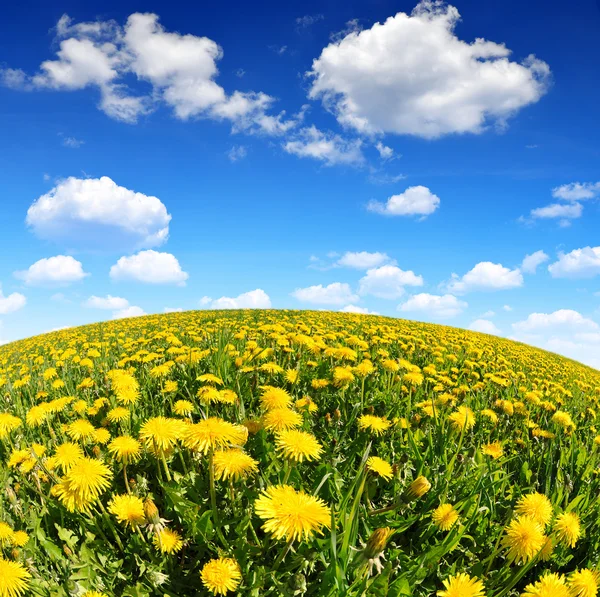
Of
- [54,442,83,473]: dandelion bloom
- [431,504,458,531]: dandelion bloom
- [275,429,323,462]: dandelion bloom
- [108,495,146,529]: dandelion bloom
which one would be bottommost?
[431,504,458,531]: dandelion bloom

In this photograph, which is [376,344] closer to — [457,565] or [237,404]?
[237,404]

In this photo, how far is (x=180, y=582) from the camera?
7.00 feet

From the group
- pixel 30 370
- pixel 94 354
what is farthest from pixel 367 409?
pixel 30 370

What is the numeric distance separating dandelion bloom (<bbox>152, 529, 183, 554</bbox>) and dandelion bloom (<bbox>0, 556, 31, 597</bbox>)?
0.57 meters

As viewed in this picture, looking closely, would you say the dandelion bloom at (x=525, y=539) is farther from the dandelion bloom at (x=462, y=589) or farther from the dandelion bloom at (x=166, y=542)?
the dandelion bloom at (x=166, y=542)

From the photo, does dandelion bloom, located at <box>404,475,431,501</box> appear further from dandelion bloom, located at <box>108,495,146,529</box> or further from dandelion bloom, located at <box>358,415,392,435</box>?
dandelion bloom, located at <box>108,495,146,529</box>

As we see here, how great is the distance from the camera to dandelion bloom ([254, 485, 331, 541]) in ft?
5.31

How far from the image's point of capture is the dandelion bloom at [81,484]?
2064mm

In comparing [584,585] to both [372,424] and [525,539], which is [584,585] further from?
[372,424]

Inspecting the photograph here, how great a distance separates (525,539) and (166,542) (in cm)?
180

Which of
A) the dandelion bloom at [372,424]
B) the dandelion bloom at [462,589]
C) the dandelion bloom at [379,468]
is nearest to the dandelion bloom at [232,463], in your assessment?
the dandelion bloom at [379,468]

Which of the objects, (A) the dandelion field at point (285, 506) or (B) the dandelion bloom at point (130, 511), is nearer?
(A) the dandelion field at point (285, 506)

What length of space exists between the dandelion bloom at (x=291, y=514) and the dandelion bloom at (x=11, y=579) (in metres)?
1.19

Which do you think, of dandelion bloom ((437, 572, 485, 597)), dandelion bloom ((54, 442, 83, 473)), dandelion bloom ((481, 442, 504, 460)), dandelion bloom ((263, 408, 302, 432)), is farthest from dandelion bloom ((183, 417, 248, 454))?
dandelion bloom ((481, 442, 504, 460))
